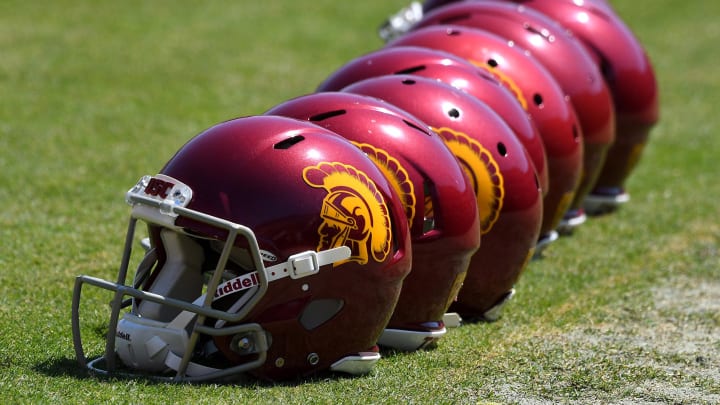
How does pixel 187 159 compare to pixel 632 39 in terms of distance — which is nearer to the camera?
pixel 187 159

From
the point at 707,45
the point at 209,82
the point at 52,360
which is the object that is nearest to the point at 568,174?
the point at 52,360

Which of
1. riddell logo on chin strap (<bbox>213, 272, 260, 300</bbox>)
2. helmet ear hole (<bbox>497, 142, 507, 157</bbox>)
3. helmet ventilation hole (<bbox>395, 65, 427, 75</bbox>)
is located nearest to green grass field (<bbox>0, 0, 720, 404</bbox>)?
riddell logo on chin strap (<bbox>213, 272, 260, 300</bbox>)

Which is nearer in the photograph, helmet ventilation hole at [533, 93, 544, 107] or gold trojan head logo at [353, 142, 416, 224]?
gold trojan head logo at [353, 142, 416, 224]

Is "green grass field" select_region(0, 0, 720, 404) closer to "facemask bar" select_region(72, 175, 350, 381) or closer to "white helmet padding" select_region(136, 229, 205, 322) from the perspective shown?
"facemask bar" select_region(72, 175, 350, 381)

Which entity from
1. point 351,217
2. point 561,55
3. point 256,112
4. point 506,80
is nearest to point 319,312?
point 351,217

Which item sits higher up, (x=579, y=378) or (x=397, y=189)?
(x=397, y=189)

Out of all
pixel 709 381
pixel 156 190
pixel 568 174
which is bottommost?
pixel 709 381

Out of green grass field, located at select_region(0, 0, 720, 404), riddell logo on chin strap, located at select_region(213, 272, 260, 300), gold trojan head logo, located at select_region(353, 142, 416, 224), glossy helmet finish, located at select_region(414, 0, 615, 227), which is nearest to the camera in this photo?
riddell logo on chin strap, located at select_region(213, 272, 260, 300)

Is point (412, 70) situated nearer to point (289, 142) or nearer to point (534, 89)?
point (534, 89)

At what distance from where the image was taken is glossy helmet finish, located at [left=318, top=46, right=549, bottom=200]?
5.61m

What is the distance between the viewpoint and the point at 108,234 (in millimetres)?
6625

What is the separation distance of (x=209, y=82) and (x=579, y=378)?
23.0ft

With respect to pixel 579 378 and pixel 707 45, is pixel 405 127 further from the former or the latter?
pixel 707 45

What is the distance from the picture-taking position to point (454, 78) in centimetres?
563
